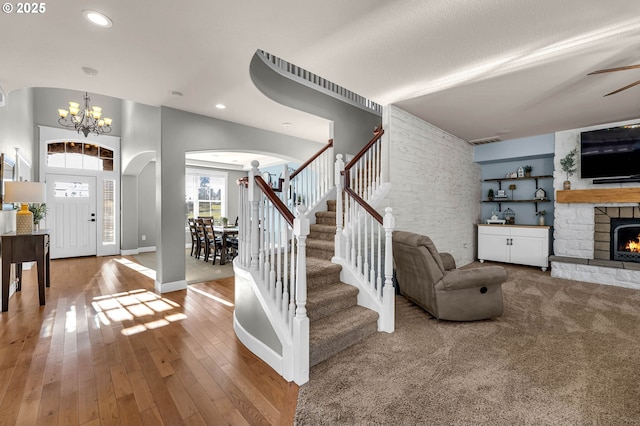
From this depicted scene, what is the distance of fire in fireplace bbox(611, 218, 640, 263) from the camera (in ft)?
15.6

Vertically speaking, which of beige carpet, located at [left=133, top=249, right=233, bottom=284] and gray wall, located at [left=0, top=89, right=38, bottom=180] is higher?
gray wall, located at [left=0, top=89, right=38, bottom=180]

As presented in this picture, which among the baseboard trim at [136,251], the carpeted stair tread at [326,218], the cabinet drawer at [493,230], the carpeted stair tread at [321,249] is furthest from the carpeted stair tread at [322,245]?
the baseboard trim at [136,251]

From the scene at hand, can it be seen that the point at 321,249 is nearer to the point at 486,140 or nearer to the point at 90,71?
the point at 90,71

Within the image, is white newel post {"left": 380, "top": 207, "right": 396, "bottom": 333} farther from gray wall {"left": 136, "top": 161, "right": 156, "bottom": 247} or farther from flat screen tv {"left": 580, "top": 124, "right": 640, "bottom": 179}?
gray wall {"left": 136, "top": 161, "right": 156, "bottom": 247}

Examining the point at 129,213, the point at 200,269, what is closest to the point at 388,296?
the point at 200,269

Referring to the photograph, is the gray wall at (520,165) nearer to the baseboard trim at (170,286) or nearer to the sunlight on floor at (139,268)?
the baseboard trim at (170,286)

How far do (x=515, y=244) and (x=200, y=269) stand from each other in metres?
6.73

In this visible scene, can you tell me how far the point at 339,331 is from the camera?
8.15ft

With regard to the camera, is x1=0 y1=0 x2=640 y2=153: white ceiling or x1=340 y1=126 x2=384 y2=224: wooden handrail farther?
x1=340 y1=126 x2=384 y2=224: wooden handrail

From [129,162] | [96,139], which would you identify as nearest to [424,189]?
[129,162]

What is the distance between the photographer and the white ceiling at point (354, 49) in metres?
2.22

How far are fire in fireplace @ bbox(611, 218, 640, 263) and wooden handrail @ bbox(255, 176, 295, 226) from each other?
20.2 feet

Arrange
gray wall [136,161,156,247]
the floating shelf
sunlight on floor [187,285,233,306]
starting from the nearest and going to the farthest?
sunlight on floor [187,285,233,306], the floating shelf, gray wall [136,161,156,247]

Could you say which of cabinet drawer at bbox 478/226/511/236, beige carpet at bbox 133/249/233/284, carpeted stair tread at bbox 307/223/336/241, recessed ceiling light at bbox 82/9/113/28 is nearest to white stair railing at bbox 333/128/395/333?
carpeted stair tread at bbox 307/223/336/241
